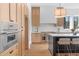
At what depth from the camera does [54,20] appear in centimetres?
687

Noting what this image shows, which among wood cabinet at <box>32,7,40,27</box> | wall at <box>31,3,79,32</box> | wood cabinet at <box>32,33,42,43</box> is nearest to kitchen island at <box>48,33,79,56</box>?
wall at <box>31,3,79,32</box>

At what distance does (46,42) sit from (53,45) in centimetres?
136

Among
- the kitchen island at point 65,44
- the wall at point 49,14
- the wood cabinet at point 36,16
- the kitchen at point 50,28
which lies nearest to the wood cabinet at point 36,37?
the kitchen at point 50,28

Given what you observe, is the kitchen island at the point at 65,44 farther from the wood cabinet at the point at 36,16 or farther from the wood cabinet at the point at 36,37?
the wood cabinet at the point at 36,16

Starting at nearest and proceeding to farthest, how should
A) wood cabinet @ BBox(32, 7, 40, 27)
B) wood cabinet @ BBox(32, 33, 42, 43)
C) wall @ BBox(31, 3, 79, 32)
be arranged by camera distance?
wall @ BBox(31, 3, 79, 32), wood cabinet @ BBox(32, 33, 42, 43), wood cabinet @ BBox(32, 7, 40, 27)

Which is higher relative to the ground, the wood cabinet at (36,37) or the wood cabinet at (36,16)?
the wood cabinet at (36,16)

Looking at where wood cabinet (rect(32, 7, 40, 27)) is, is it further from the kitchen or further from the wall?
the wall

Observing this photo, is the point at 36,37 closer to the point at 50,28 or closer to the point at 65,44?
the point at 50,28

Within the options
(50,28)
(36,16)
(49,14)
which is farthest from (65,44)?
(36,16)

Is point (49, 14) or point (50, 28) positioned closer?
point (49, 14)

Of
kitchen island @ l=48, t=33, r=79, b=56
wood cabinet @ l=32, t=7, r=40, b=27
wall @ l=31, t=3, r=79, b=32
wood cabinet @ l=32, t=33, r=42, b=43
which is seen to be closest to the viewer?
kitchen island @ l=48, t=33, r=79, b=56

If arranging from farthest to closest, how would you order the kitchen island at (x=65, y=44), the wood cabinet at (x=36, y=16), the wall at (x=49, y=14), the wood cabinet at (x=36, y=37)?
1. the wood cabinet at (x=36, y=16)
2. the wood cabinet at (x=36, y=37)
3. the wall at (x=49, y=14)
4. the kitchen island at (x=65, y=44)

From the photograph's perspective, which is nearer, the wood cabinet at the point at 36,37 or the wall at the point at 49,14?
the wall at the point at 49,14

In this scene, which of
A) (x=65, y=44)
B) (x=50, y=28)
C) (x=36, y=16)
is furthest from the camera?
(x=36, y=16)
